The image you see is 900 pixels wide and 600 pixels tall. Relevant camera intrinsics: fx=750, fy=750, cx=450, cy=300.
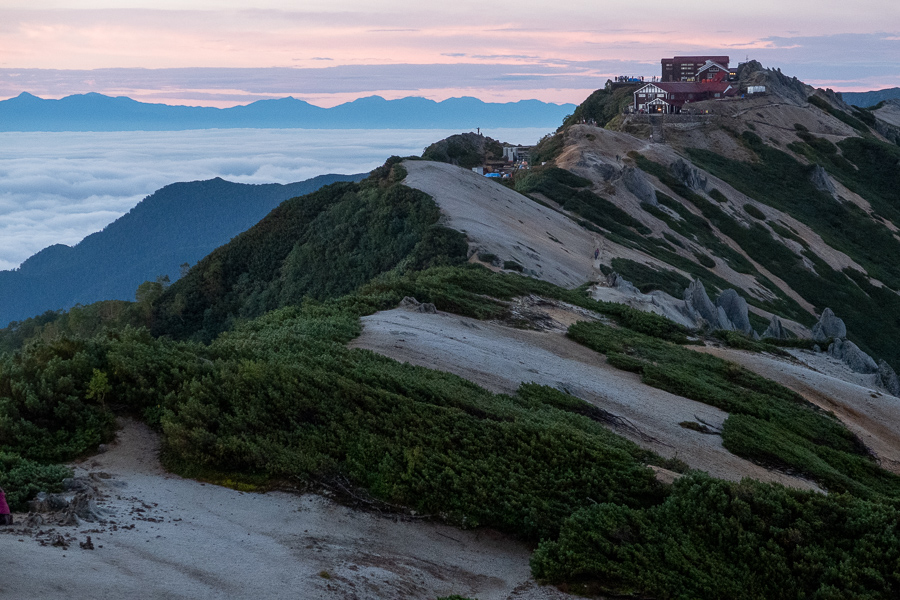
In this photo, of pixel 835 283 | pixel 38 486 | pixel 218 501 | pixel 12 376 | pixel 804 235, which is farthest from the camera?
pixel 804 235

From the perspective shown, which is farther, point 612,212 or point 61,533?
point 612,212

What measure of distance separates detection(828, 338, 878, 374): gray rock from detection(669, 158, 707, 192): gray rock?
155 ft

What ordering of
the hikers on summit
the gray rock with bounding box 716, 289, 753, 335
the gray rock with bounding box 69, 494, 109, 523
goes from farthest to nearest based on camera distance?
the gray rock with bounding box 716, 289, 753, 335
the gray rock with bounding box 69, 494, 109, 523
the hikers on summit

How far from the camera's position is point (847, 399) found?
27094mm

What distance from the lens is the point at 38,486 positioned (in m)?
11.9

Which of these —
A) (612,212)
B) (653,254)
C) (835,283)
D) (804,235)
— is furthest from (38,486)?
(804,235)

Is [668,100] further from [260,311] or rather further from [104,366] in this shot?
[104,366]

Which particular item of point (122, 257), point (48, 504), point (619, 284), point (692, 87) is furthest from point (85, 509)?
point (122, 257)

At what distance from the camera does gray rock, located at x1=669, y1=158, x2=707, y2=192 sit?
8131cm

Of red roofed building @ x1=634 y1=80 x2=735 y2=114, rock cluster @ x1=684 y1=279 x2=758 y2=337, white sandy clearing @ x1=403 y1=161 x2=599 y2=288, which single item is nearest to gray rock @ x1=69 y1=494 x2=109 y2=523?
white sandy clearing @ x1=403 y1=161 x2=599 y2=288

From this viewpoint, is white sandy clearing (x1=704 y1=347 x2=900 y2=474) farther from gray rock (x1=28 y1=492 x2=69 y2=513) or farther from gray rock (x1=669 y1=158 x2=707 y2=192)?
gray rock (x1=669 y1=158 x2=707 y2=192)

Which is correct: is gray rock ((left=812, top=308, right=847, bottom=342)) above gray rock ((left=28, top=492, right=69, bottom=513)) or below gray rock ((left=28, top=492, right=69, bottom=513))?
below

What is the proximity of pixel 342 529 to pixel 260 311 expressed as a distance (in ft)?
122

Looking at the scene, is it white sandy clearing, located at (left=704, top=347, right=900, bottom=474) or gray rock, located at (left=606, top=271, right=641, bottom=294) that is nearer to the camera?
white sandy clearing, located at (left=704, top=347, right=900, bottom=474)
